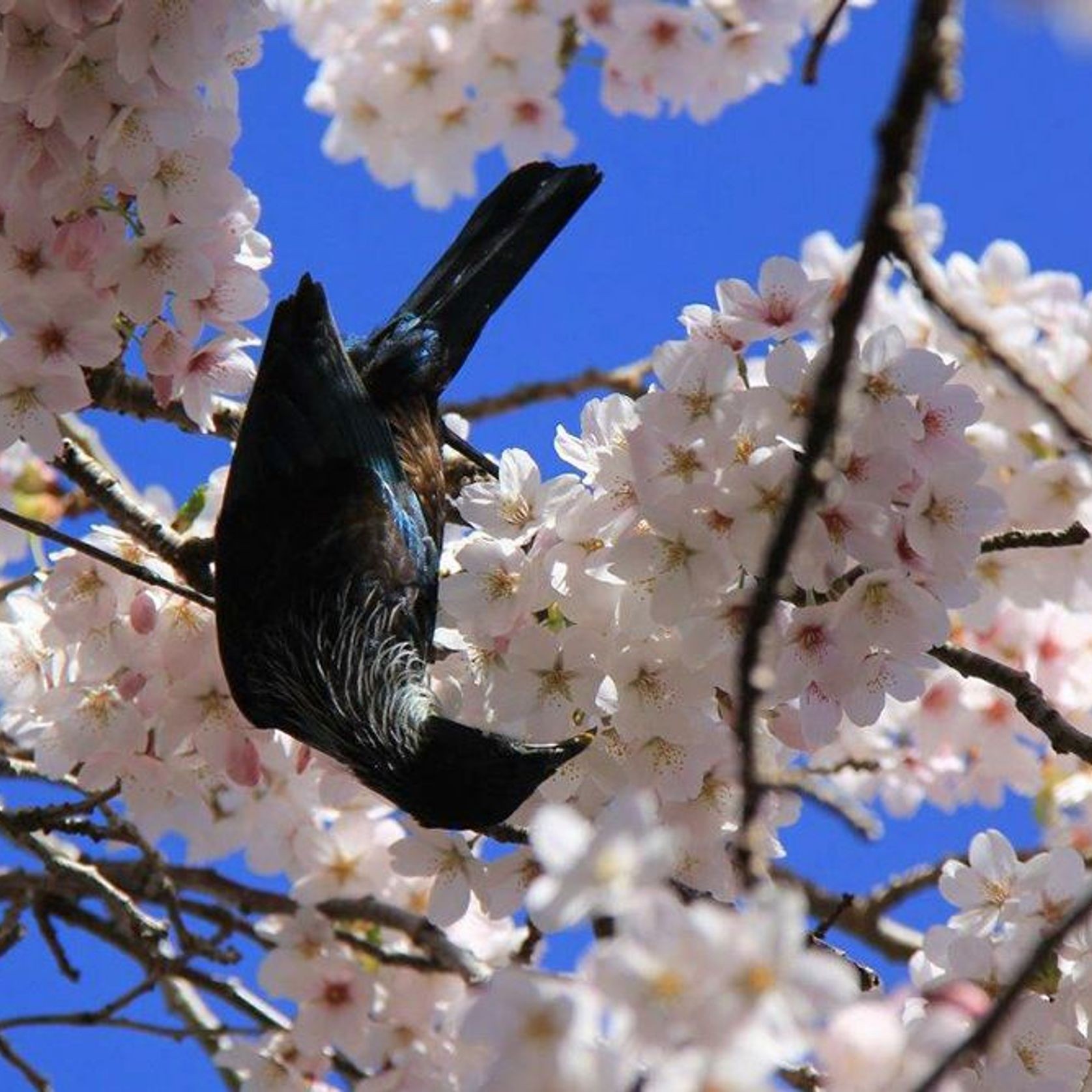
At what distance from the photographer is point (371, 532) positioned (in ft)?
12.3

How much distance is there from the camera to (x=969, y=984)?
2467mm

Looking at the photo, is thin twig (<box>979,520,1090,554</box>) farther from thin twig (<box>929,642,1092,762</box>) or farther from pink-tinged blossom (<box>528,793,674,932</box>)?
pink-tinged blossom (<box>528,793,674,932</box>)

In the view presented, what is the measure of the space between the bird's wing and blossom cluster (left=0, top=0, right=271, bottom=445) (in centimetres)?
47

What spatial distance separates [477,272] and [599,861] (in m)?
3.05

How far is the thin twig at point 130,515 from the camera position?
11.0 ft

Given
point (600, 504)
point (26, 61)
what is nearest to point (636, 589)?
point (600, 504)

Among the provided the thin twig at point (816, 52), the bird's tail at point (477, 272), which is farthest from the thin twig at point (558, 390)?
the thin twig at point (816, 52)

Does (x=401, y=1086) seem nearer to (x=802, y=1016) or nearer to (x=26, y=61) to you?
(x=26, y=61)

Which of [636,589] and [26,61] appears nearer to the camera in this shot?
[636,589]

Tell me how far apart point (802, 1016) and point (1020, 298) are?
10.1 feet

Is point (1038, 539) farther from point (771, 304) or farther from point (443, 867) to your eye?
point (443, 867)

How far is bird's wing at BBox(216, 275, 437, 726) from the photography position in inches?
139

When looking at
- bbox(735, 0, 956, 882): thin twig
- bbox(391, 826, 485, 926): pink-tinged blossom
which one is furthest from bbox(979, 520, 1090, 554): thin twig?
bbox(735, 0, 956, 882): thin twig

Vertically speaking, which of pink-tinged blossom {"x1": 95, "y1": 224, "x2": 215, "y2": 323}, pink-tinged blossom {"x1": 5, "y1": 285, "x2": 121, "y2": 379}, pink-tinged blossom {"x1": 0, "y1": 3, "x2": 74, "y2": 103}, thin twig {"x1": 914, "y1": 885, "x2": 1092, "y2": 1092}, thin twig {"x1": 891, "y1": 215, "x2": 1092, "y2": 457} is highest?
pink-tinged blossom {"x1": 0, "y1": 3, "x2": 74, "y2": 103}
